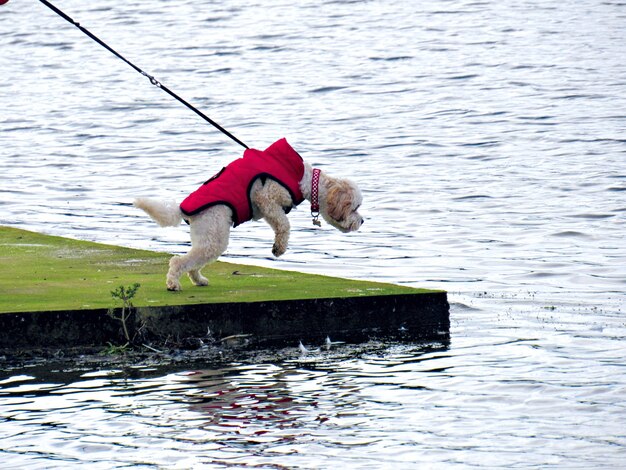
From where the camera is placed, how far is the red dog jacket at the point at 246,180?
8.91 m

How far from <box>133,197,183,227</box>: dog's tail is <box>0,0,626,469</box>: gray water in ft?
3.91

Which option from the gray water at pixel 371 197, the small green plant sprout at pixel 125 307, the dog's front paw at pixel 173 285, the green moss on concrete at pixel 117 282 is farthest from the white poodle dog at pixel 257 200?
the gray water at pixel 371 197

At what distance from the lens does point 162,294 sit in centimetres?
922

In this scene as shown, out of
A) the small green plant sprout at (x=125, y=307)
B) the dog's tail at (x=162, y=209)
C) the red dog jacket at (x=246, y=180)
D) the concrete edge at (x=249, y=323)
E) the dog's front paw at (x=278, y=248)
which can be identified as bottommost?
the concrete edge at (x=249, y=323)

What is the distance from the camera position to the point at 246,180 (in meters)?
8.96

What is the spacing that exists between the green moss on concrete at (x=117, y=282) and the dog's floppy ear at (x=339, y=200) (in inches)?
25.0

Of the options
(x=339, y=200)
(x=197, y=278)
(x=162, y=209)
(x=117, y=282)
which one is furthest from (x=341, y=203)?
(x=117, y=282)

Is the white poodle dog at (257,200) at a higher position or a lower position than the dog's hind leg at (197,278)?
higher

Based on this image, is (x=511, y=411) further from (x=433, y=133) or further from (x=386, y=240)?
(x=433, y=133)

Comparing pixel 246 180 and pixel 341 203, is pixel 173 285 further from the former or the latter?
pixel 341 203

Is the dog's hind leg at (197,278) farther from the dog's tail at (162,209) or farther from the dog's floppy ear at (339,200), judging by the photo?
the dog's floppy ear at (339,200)

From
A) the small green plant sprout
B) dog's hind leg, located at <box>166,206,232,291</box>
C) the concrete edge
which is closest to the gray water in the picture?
the concrete edge

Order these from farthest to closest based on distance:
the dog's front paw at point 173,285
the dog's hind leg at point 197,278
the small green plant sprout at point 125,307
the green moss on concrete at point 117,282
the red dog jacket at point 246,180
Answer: the dog's hind leg at point 197,278
the dog's front paw at point 173,285
the green moss on concrete at point 117,282
the red dog jacket at point 246,180
the small green plant sprout at point 125,307

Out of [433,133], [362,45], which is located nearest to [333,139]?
[433,133]
